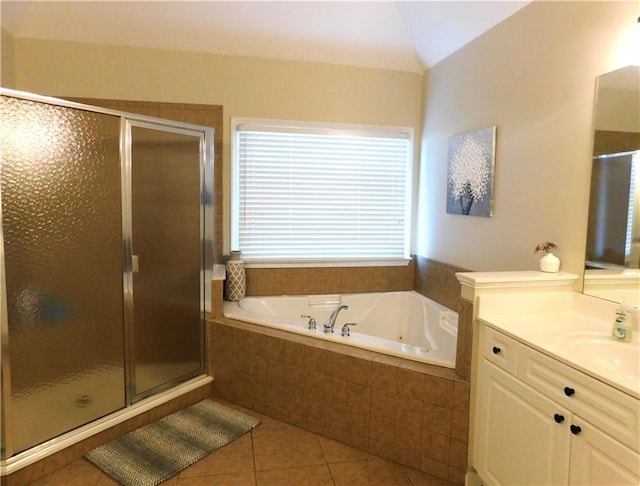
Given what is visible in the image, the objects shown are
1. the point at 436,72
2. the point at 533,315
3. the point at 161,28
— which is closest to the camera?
the point at 533,315

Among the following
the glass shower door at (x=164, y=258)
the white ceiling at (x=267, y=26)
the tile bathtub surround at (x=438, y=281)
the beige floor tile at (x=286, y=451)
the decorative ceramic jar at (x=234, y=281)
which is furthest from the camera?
the decorative ceramic jar at (x=234, y=281)

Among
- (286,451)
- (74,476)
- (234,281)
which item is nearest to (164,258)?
(234,281)

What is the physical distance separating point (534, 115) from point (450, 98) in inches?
34.6

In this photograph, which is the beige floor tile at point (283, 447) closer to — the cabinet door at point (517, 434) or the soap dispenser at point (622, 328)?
the cabinet door at point (517, 434)

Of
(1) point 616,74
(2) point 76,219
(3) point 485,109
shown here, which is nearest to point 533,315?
(1) point 616,74

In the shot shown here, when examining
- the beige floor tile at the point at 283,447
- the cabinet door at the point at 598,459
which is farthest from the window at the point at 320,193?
the cabinet door at the point at 598,459

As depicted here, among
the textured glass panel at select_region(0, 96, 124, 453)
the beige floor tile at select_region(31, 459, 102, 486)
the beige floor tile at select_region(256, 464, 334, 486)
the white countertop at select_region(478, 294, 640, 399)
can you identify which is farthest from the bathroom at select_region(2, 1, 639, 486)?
the beige floor tile at select_region(31, 459, 102, 486)

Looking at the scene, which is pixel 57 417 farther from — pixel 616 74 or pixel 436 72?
pixel 436 72

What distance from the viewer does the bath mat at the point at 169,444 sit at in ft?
6.81

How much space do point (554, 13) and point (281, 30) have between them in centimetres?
179

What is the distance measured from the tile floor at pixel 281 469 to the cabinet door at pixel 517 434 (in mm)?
371

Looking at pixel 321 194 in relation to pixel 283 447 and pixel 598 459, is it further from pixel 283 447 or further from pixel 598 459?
pixel 598 459

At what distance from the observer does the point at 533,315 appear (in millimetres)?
1991

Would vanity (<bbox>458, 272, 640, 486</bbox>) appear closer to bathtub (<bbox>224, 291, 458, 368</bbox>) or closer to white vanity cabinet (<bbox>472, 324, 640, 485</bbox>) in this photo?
white vanity cabinet (<bbox>472, 324, 640, 485</bbox>)
